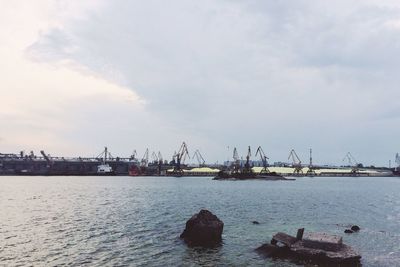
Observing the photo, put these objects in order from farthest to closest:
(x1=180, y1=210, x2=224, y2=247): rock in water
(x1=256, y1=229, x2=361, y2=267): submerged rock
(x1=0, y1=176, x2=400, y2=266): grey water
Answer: (x1=180, y1=210, x2=224, y2=247): rock in water < (x1=0, y1=176, x2=400, y2=266): grey water < (x1=256, y1=229, x2=361, y2=267): submerged rock

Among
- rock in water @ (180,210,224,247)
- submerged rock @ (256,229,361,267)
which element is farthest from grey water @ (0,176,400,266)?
submerged rock @ (256,229,361,267)

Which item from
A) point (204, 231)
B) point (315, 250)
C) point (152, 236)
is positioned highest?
point (204, 231)

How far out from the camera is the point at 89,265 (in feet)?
118

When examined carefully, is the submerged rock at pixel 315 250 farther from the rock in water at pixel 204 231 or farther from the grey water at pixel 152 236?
the rock in water at pixel 204 231

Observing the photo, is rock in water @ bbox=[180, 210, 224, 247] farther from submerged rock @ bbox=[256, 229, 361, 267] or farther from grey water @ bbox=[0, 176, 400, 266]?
submerged rock @ bbox=[256, 229, 361, 267]

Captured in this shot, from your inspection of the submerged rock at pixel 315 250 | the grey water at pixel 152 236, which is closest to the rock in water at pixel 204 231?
the grey water at pixel 152 236

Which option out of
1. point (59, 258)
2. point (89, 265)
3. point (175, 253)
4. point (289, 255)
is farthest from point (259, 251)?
point (59, 258)

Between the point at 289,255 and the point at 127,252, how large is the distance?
1662cm

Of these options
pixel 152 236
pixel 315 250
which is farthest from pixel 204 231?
pixel 315 250

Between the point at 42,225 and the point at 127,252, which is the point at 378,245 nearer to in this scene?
the point at 127,252

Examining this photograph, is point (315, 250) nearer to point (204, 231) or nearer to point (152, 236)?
point (204, 231)

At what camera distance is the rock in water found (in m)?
46.3

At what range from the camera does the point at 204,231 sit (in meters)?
46.4

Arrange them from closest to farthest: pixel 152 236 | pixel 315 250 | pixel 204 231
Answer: pixel 315 250 < pixel 204 231 < pixel 152 236
